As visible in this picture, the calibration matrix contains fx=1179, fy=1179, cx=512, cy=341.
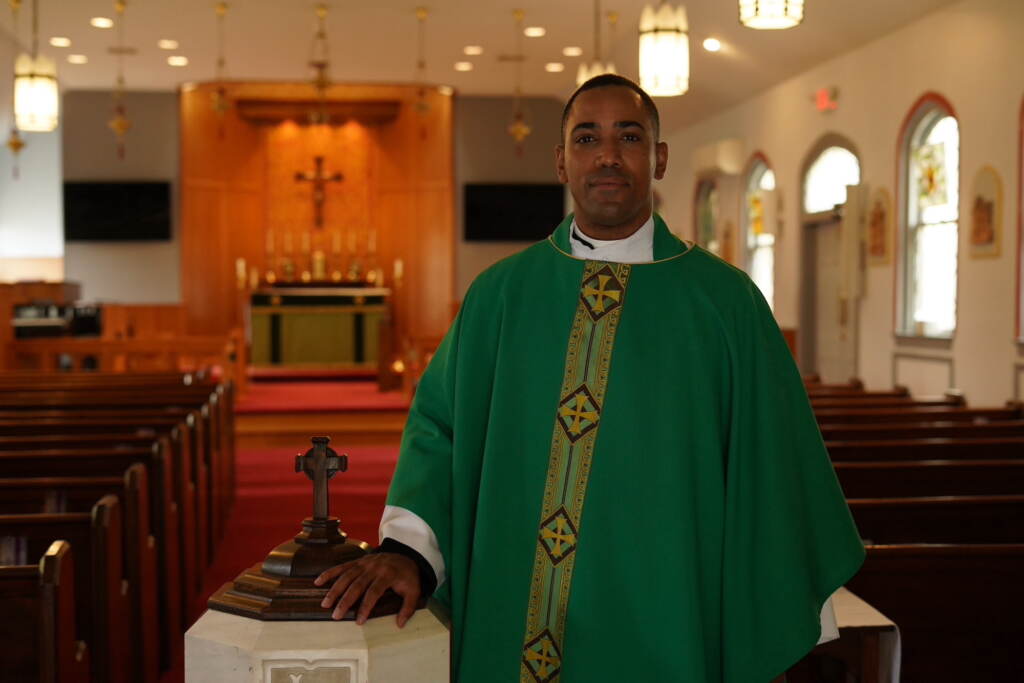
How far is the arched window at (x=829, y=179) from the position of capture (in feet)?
34.8

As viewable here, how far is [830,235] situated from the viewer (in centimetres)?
1107

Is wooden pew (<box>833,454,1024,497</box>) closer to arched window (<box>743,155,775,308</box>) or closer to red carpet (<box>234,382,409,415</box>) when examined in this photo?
red carpet (<box>234,382,409,415</box>)


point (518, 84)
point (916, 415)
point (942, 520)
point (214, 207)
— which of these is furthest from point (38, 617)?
point (214, 207)

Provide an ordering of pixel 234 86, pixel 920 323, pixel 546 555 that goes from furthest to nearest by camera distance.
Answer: pixel 234 86 < pixel 920 323 < pixel 546 555

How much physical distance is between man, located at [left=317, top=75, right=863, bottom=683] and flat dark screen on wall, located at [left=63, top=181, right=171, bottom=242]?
14.4 m

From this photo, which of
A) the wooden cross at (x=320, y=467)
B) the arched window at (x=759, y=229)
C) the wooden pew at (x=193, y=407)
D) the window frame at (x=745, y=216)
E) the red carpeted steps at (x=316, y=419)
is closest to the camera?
the wooden cross at (x=320, y=467)

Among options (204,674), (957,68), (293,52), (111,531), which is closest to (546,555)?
(204,674)

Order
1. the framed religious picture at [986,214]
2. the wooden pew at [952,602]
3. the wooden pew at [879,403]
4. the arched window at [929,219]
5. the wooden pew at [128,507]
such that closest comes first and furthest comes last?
the wooden pew at [952,602]
the wooden pew at [128,507]
the wooden pew at [879,403]
the framed religious picture at [986,214]
the arched window at [929,219]

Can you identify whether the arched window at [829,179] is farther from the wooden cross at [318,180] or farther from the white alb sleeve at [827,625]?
the white alb sleeve at [827,625]

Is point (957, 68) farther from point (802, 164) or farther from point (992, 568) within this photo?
point (992, 568)

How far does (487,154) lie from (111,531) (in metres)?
13.1

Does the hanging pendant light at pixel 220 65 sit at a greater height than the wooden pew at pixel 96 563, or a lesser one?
greater

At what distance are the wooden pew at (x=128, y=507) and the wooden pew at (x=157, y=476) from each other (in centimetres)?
33

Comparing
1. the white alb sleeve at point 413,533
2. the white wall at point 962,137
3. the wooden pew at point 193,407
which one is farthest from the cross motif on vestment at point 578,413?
the white wall at point 962,137
